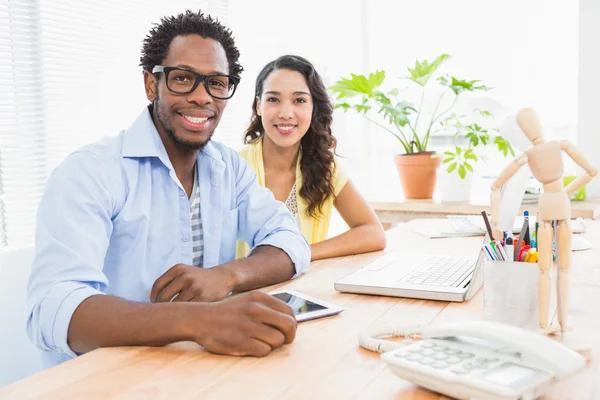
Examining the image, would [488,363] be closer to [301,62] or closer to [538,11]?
[301,62]

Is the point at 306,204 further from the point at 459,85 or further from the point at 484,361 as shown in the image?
the point at 484,361

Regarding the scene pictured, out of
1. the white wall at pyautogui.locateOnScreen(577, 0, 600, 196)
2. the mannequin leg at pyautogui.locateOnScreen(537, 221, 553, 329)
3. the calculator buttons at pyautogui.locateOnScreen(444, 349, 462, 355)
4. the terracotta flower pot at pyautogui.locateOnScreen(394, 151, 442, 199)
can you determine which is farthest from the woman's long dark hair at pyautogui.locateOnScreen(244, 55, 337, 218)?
the white wall at pyautogui.locateOnScreen(577, 0, 600, 196)

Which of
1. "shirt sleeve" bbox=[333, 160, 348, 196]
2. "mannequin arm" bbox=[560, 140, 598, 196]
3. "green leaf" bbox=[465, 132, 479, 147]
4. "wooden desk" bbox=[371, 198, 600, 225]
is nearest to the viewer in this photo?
"mannequin arm" bbox=[560, 140, 598, 196]

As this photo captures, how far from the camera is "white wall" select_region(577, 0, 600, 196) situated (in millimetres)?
3168

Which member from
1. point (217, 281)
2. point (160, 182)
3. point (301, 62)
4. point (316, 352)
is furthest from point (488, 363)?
point (301, 62)

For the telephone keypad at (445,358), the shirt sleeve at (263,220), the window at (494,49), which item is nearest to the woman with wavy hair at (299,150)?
the shirt sleeve at (263,220)

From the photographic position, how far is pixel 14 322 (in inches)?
69.1

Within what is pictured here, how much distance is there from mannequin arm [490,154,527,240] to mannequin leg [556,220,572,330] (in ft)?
0.28

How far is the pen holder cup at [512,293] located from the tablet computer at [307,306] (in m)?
0.27

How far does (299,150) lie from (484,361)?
1.68m

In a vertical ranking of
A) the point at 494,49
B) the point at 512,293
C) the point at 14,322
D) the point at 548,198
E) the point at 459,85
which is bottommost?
the point at 14,322

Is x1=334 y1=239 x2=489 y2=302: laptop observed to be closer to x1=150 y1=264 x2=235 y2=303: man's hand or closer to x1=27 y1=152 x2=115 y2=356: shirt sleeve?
x1=150 y1=264 x2=235 y2=303: man's hand

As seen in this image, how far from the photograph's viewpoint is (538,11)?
343cm

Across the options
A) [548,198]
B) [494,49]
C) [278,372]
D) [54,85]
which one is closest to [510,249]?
[548,198]
